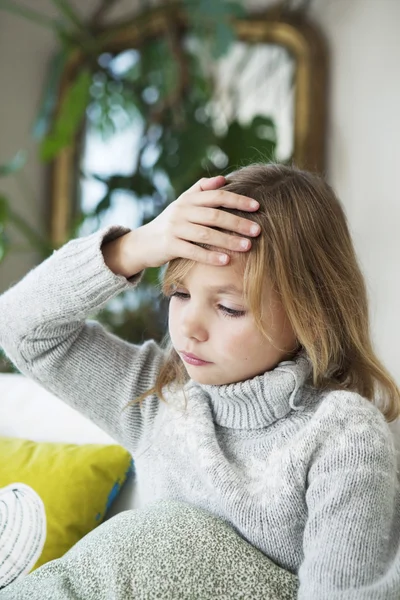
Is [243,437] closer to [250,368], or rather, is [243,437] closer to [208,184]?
[250,368]

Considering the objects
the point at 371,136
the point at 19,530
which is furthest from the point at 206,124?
the point at 19,530

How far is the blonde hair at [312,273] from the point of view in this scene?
0.99 m

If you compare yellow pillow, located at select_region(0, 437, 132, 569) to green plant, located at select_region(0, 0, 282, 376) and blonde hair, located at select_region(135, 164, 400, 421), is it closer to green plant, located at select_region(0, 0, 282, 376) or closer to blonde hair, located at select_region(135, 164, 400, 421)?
blonde hair, located at select_region(135, 164, 400, 421)

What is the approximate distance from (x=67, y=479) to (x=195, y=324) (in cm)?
42

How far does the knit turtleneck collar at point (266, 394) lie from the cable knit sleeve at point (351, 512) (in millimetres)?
83

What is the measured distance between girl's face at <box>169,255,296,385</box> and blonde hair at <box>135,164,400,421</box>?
0.02m

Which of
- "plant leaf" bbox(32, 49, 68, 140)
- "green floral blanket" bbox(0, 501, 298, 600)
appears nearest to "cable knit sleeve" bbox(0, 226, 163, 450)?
"green floral blanket" bbox(0, 501, 298, 600)

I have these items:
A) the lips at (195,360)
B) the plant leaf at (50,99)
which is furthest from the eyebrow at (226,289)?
the plant leaf at (50,99)

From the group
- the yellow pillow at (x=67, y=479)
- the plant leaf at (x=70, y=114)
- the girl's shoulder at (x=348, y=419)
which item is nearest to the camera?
the girl's shoulder at (x=348, y=419)

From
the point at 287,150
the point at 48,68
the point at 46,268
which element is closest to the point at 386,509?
the point at 46,268

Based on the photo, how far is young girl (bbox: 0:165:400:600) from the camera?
0.88 metres

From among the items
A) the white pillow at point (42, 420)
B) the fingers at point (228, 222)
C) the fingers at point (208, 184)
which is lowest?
the white pillow at point (42, 420)

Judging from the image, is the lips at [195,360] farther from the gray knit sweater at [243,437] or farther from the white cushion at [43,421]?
the white cushion at [43,421]

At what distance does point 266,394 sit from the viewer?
3.35 ft
